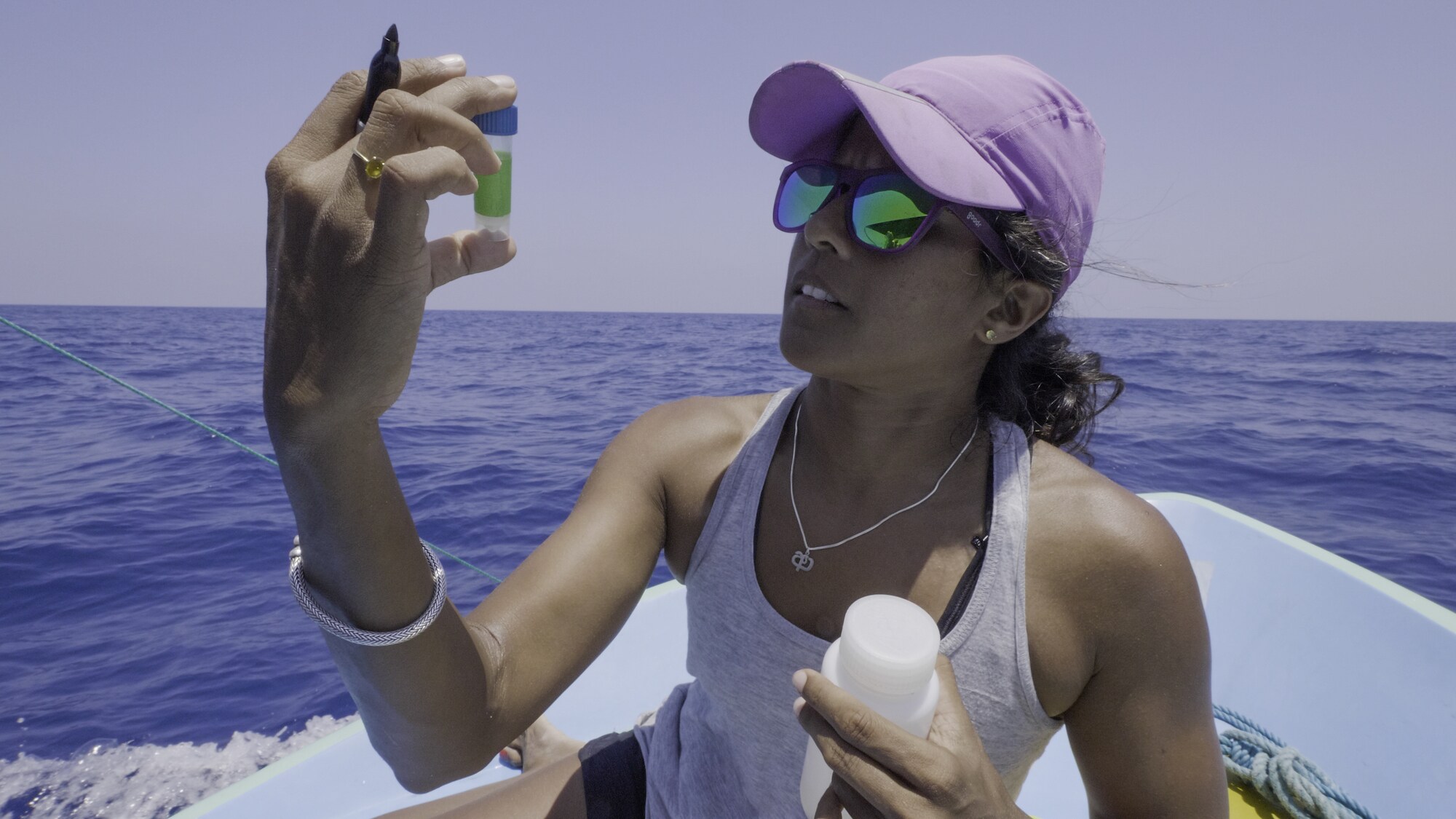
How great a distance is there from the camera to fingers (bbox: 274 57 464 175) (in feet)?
2.76

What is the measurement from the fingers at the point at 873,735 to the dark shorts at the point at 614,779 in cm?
91

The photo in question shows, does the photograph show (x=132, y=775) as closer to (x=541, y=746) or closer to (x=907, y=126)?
(x=541, y=746)

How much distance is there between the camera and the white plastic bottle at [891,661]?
2.81 feet

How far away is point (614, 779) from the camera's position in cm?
163

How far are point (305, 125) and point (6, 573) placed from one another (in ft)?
18.7

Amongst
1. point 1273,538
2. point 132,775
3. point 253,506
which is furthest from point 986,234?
point 253,506

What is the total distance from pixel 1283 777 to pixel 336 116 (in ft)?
8.93

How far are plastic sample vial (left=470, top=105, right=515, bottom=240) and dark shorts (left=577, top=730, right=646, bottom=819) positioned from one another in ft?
3.71

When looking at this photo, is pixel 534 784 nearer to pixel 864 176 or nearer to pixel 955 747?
pixel 955 747

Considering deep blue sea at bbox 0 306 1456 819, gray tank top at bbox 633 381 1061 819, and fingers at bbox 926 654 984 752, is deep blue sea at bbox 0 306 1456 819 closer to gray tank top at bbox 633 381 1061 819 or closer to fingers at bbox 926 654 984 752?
gray tank top at bbox 633 381 1061 819

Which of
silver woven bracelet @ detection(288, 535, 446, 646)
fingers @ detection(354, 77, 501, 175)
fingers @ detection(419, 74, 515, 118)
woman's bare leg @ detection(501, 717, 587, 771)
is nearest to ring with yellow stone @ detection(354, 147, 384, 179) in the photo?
fingers @ detection(354, 77, 501, 175)

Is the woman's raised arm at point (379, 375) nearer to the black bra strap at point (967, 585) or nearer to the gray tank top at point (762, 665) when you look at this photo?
the gray tank top at point (762, 665)

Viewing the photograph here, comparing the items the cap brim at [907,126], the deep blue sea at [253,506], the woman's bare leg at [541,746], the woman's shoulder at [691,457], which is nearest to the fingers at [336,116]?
the cap brim at [907,126]

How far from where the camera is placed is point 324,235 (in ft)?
2.58
